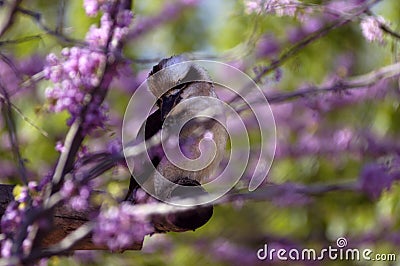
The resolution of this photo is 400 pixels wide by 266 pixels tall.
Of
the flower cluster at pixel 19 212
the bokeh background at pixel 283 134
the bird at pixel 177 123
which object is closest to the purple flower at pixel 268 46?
the bokeh background at pixel 283 134

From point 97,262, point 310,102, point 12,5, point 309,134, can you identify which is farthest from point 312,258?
point 12,5

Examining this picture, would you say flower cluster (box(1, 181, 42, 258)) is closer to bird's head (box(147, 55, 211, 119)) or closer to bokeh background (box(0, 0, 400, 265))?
bird's head (box(147, 55, 211, 119))

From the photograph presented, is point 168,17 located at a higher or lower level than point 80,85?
higher

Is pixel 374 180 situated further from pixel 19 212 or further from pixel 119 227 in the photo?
pixel 19 212

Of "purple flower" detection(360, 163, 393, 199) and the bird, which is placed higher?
the bird

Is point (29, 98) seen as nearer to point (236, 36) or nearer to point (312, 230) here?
point (236, 36)

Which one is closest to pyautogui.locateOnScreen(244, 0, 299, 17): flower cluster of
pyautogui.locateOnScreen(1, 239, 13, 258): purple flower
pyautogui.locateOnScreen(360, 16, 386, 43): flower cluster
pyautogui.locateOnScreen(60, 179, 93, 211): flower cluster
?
pyautogui.locateOnScreen(360, 16, 386, 43): flower cluster
